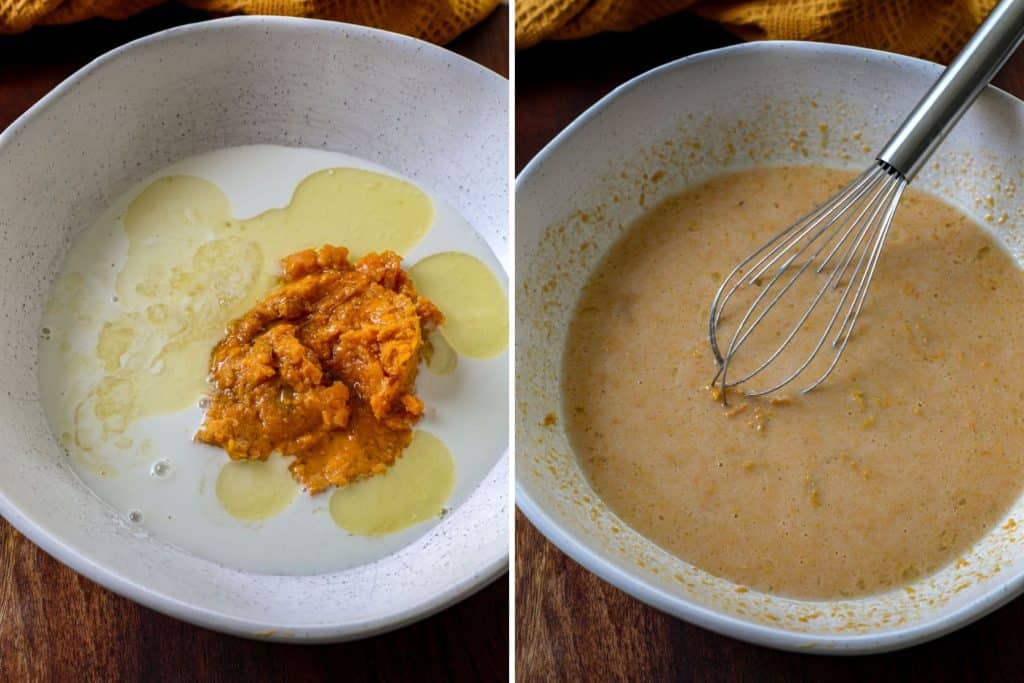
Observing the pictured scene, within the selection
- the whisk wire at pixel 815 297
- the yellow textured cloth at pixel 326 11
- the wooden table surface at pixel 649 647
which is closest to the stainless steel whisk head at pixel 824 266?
the whisk wire at pixel 815 297

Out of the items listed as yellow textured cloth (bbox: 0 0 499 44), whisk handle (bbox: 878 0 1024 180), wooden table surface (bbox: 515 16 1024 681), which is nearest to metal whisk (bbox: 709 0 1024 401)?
whisk handle (bbox: 878 0 1024 180)

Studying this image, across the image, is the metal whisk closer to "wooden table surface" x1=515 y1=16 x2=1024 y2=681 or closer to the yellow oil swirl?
"wooden table surface" x1=515 y1=16 x2=1024 y2=681

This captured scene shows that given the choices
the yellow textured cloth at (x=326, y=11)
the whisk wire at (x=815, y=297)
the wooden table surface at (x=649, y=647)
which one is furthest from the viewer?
the yellow textured cloth at (x=326, y=11)

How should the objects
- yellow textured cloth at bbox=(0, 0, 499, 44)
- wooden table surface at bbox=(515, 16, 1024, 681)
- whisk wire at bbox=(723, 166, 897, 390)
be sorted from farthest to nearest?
yellow textured cloth at bbox=(0, 0, 499, 44) < whisk wire at bbox=(723, 166, 897, 390) < wooden table surface at bbox=(515, 16, 1024, 681)

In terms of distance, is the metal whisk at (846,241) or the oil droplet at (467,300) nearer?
the metal whisk at (846,241)

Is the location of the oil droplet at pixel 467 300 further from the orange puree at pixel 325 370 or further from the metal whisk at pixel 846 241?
the metal whisk at pixel 846 241

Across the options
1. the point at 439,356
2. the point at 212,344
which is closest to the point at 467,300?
the point at 439,356

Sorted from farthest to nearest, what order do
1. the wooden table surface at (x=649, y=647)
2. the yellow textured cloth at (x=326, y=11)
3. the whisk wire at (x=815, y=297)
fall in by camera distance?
1. the yellow textured cloth at (x=326, y=11)
2. the whisk wire at (x=815, y=297)
3. the wooden table surface at (x=649, y=647)
